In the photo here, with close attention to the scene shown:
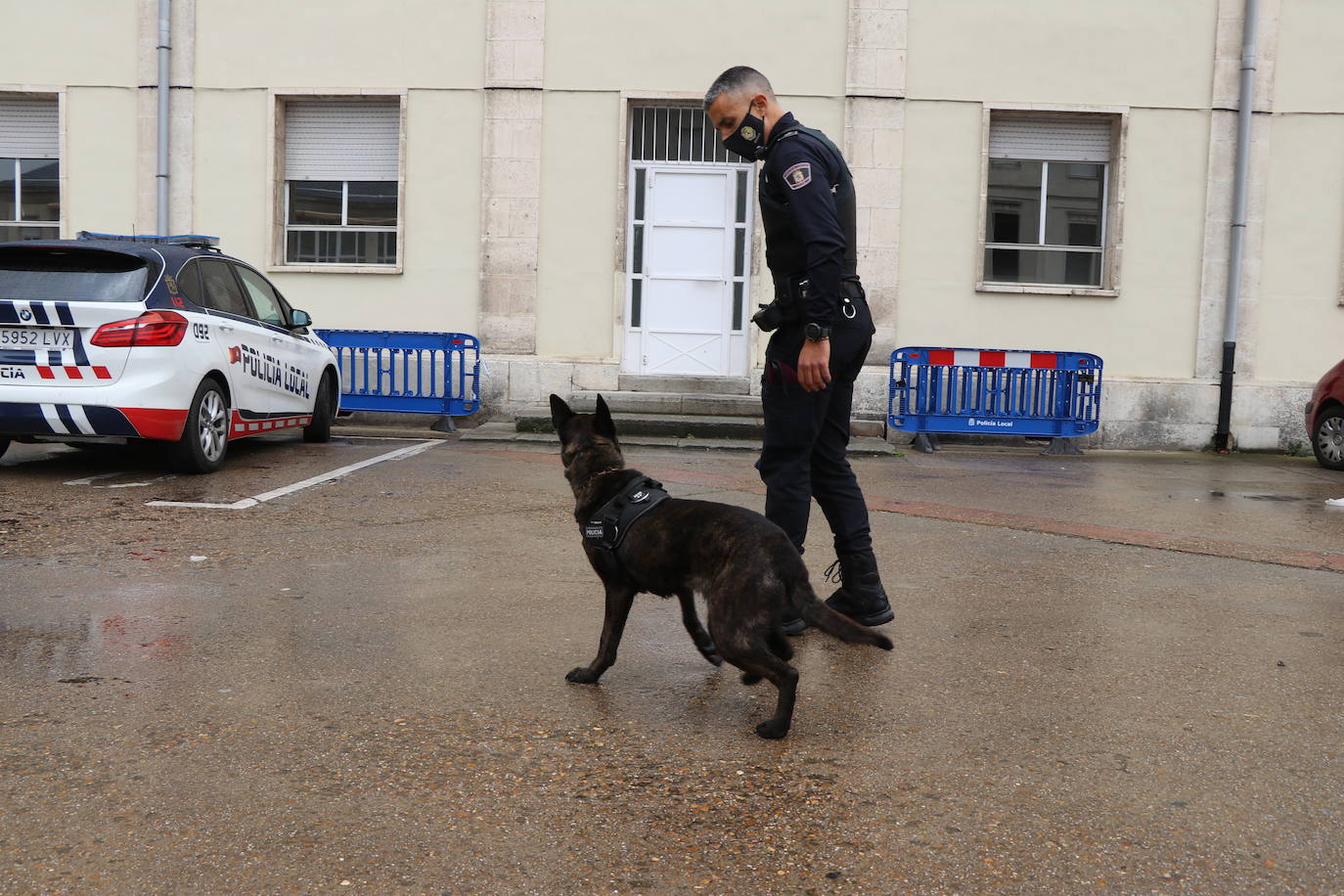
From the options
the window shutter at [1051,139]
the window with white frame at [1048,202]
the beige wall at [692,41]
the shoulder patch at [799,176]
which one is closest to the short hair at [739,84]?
the shoulder patch at [799,176]

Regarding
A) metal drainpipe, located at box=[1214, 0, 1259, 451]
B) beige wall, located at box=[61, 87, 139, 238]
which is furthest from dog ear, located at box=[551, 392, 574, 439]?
beige wall, located at box=[61, 87, 139, 238]

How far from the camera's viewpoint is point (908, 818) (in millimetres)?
2881

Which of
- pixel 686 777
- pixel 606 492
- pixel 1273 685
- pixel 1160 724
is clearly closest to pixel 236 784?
pixel 686 777

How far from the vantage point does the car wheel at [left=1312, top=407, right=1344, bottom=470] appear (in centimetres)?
1135

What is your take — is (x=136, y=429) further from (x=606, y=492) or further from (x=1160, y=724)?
(x=1160, y=724)

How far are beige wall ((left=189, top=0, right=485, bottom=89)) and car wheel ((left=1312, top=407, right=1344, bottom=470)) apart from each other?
9.53 meters

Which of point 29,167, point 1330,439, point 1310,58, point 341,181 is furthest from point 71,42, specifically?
point 1330,439

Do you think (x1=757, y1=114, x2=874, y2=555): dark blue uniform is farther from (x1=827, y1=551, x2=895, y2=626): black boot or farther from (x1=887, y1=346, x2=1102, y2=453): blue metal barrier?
(x1=887, y1=346, x2=1102, y2=453): blue metal barrier

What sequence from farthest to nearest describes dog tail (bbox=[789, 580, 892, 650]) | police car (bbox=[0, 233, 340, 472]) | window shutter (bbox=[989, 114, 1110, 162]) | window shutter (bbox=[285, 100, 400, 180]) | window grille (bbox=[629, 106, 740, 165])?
window shutter (bbox=[285, 100, 400, 180])
window grille (bbox=[629, 106, 740, 165])
window shutter (bbox=[989, 114, 1110, 162])
police car (bbox=[0, 233, 340, 472])
dog tail (bbox=[789, 580, 892, 650])

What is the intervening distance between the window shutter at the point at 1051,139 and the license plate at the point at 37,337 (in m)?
10.2

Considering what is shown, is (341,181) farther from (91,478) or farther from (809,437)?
(809,437)

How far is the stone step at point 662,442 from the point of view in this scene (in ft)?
38.6

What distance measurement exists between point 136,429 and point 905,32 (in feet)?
31.4

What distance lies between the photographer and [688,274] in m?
14.4
